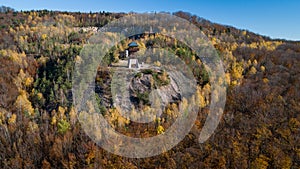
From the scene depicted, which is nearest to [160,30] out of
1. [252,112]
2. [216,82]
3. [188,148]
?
[216,82]

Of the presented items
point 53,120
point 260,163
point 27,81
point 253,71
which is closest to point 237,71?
point 253,71

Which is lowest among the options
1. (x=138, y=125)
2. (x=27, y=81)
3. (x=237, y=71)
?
(x=138, y=125)

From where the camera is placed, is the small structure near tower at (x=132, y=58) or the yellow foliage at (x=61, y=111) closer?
the yellow foliage at (x=61, y=111)

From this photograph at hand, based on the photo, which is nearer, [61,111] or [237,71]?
[61,111]

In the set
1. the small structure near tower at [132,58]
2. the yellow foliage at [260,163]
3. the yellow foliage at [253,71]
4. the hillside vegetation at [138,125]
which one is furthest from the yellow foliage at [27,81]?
the yellow foliage at [253,71]

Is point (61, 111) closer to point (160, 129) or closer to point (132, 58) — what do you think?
point (160, 129)

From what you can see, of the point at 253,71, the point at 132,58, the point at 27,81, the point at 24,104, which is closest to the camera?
the point at 24,104

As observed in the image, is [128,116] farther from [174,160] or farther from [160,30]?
[160,30]

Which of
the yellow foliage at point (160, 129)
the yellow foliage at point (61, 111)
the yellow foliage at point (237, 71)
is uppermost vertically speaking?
the yellow foliage at point (237, 71)

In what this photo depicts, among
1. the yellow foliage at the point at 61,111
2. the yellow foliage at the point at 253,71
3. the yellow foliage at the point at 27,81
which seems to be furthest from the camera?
the yellow foliage at the point at 253,71

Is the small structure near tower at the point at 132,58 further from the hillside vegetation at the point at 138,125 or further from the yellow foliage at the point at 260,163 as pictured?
the yellow foliage at the point at 260,163

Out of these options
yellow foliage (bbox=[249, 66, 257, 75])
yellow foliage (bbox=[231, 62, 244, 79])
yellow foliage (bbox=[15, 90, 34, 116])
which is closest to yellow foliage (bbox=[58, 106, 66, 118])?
yellow foliage (bbox=[15, 90, 34, 116])
